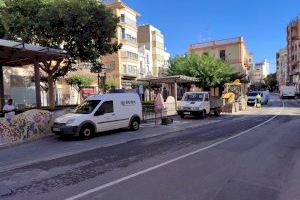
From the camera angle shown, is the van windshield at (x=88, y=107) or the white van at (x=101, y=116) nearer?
the white van at (x=101, y=116)

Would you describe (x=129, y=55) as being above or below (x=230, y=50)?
below

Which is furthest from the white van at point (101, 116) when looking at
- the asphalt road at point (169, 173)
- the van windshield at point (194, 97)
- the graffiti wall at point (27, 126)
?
the van windshield at point (194, 97)

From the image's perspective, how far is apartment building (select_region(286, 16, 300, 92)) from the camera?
9544 cm

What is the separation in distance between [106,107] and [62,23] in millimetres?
6935

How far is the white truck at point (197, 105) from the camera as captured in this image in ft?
79.7

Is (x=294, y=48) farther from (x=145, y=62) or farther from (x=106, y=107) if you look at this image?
(x=106, y=107)

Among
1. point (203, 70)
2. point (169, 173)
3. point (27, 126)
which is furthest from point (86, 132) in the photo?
point (203, 70)

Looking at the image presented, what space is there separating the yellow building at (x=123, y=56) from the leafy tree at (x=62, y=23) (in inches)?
1243

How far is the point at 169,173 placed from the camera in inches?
314

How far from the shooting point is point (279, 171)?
8.20 metres

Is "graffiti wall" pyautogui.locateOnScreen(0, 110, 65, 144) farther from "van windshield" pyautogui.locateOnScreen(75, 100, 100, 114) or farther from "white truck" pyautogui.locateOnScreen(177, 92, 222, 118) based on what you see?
"white truck" pyautogui.locateOnScreen(177, 92, 222, 118)

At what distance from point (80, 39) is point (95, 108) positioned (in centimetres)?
663

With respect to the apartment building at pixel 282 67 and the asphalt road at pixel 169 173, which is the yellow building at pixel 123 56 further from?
the apartment building at pixel 282 67

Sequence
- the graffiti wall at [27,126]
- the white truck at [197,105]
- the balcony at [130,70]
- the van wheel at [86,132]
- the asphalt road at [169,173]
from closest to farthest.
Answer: the asphalt road at [169,173]
the graffiti wall at [27,126]
the van wheel at [86,132]
the white truck at [197,105]
the balcony at [130,70]
